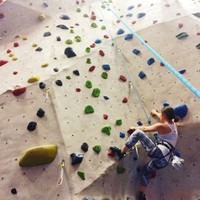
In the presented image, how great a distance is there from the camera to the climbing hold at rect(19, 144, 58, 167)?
16.2ft

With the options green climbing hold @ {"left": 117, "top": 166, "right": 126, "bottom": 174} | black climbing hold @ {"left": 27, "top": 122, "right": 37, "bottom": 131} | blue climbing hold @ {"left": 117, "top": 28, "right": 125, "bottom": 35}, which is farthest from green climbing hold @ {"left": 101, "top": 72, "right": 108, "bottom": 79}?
green climbing hold @ {"left": 117, "top": 166, "right": 126, "bottom": 174}

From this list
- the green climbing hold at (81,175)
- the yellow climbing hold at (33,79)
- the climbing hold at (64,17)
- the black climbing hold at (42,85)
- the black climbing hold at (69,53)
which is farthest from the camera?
the climbing hold at (64,17)

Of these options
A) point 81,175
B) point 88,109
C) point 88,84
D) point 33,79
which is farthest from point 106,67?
point 81,175

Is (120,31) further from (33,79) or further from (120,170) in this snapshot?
(120,170)

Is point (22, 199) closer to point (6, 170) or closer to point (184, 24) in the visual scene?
point (6, 170)

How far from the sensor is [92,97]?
242 inches

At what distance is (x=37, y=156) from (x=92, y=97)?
1.74 metres

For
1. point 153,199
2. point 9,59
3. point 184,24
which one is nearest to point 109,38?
point 184,24

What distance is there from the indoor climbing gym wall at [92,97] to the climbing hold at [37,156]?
0.02m

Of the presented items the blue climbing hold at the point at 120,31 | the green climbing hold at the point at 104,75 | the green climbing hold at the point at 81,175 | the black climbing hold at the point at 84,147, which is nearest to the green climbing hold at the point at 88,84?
the green climbing hold at the point at 104,75

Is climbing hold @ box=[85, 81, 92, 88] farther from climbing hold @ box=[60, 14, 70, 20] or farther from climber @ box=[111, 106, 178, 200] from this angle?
climbing hold @ box=[60, 14, 70, 20]

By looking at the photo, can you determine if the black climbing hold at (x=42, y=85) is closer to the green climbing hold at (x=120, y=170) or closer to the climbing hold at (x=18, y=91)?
the climbing hold at (x=18, y=91)

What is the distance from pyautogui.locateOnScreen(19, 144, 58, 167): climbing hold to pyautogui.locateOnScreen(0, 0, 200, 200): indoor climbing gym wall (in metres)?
0.02

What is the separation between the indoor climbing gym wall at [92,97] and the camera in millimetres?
5016
